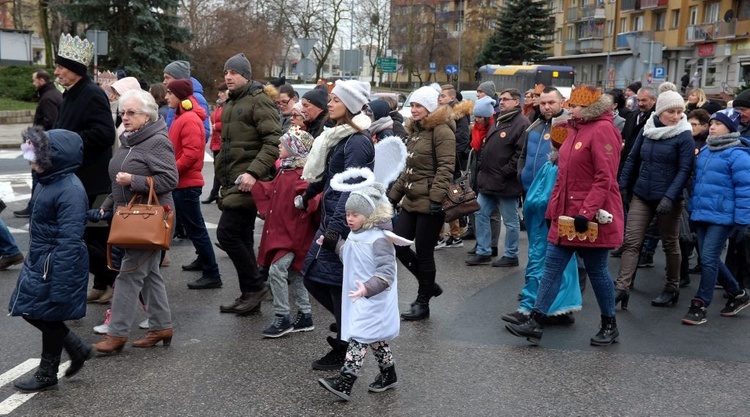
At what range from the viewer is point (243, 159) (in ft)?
22.6

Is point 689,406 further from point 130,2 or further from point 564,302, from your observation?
point 130,2

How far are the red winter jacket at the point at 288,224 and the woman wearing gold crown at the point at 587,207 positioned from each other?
1.69 m

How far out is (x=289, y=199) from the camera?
20.6 ft

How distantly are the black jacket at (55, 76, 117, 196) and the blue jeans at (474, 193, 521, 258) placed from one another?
4.41 metres

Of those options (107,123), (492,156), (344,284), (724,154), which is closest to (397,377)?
(344,284)

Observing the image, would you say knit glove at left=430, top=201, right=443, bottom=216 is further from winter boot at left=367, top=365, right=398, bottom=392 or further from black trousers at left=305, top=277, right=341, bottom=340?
→ winter boot at left=367, top=365, right=398, bottom=392

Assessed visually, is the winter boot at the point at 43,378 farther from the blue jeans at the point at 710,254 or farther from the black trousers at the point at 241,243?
the blue jeans at the point at 710,254

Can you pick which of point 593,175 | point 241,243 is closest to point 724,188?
point 593,175

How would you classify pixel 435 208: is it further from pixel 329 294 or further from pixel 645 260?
pixel 645 260

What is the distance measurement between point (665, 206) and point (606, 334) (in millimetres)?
1450

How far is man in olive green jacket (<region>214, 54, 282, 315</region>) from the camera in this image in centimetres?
677

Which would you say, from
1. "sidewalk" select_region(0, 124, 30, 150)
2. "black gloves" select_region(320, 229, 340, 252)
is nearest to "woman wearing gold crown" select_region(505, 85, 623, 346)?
"black gloves" select_region(320, 229, 340, 252)

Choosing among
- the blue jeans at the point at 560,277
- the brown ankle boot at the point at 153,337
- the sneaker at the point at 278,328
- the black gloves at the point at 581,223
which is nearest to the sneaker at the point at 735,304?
the blue jeans at the point at 560,277

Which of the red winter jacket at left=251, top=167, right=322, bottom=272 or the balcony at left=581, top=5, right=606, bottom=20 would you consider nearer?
the red winter jacket at left=251, top=167, right=322, bottom=272
